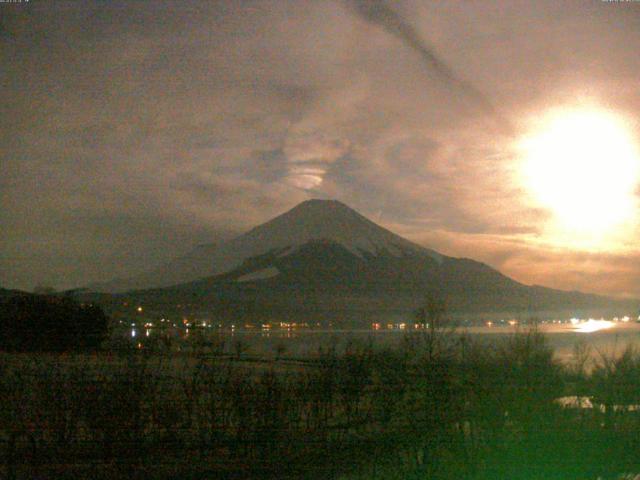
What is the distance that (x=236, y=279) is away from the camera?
7269cm

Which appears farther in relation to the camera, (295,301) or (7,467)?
(295,301)

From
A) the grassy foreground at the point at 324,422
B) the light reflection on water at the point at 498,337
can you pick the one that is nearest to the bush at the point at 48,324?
the light reflection on water at the point at 498,337

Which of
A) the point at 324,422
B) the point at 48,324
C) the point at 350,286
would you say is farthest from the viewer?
the point at 350,286

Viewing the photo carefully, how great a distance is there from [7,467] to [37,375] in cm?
170

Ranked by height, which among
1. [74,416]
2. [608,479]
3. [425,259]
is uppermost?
[425,259]

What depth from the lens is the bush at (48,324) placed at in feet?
64.6

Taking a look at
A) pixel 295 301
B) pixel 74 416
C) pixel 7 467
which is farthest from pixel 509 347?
pixel 295 301

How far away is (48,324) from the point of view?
71.6 ft

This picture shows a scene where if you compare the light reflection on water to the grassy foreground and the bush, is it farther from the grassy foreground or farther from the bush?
the grassy foreground

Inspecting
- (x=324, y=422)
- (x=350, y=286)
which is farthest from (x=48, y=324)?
(x=350, y=286)

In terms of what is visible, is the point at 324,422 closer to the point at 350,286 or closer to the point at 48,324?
the point at 48,324

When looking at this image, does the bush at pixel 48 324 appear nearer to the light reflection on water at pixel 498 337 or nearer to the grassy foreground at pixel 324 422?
the light reflection on water at pixel 498 337

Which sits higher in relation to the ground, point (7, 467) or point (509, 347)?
point (509, 347)

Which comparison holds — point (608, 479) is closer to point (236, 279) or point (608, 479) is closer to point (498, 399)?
point (498, 399)
